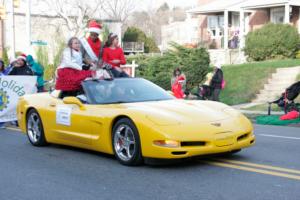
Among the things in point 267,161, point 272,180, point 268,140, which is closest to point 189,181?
point 272,180

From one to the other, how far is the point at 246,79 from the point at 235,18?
15.6m

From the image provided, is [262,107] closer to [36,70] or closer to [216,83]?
[216,83]

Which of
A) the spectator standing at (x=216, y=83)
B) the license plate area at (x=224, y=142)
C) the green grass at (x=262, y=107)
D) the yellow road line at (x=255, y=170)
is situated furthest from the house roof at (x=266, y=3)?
the license plate area at (x=224, y=142)

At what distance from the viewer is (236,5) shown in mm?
35219

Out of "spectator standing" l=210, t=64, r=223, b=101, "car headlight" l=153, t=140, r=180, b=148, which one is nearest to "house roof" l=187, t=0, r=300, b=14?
"spectator standing" l=210, t=64, r=223, b=101

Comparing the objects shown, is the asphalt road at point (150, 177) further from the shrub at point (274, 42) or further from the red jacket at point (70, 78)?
the shrub at point (274, 42)

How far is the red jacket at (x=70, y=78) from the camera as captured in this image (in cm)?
888

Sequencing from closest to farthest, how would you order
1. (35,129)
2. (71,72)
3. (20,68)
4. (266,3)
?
(71,72)
(35,129)
(20,68)
(266,3)

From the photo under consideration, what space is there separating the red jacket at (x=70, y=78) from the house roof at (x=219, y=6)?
2622 cm

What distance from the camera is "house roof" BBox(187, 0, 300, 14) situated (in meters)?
31.6

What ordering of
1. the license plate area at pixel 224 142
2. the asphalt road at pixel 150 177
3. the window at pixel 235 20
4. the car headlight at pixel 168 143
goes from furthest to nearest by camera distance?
the window at pixel 235 20 < the license plate area at pixel 224 142 < the car headlight at pixel 168 143 < the asphalt road at pixel 150 177

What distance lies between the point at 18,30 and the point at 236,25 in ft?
77.8

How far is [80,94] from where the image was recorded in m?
8.67

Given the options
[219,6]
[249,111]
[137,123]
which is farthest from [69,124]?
[219,6]
